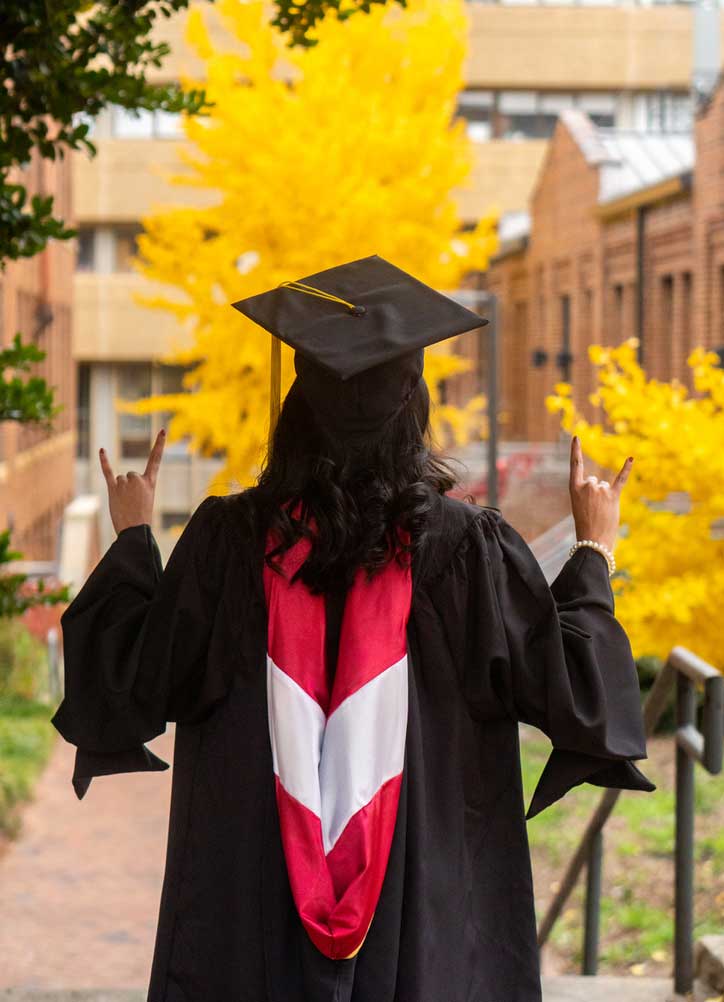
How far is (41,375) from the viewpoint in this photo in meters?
20.1

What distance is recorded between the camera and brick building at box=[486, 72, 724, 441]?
1861cm

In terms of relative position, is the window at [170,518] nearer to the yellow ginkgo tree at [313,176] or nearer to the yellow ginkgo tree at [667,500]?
the yellow ginkgo tree at [313,176]

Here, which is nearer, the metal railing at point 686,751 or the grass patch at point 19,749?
the metal railing at point 686,751

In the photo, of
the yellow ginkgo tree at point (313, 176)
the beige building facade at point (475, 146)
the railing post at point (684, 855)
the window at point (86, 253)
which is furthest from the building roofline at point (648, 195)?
the window at point (86, 253)

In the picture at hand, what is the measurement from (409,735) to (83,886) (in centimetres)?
813

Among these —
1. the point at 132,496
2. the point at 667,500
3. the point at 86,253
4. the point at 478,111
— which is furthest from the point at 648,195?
the point at 86,253

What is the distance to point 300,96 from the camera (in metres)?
15.7

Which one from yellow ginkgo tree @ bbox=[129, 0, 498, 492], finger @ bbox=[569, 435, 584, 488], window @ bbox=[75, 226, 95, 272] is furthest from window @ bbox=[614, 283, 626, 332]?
finger @ bbox=[569, 435, 584, 488]

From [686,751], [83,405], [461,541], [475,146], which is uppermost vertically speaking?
[475,146]

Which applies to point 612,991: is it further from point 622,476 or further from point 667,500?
point 667,500

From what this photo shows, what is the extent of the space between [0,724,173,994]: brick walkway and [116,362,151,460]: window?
985 inches

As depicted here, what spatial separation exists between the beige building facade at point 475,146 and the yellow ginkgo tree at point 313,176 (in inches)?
827

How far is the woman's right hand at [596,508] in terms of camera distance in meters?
2.66

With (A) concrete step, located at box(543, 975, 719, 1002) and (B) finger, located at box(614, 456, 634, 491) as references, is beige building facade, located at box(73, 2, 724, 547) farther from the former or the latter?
(B) finger, located at box(614, 456, 634, 491)
